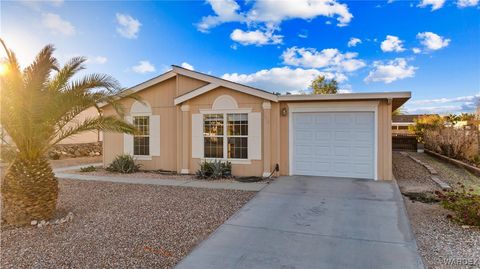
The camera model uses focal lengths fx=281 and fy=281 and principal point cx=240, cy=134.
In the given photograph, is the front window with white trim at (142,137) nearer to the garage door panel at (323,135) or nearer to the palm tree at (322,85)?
the garage door panel at (323,135)

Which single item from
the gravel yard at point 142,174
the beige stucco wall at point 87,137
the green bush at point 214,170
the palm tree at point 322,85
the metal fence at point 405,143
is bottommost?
the gravel yard at point 142,174

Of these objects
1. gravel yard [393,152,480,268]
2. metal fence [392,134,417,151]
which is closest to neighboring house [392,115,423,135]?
metal fence [392,134,417,151]

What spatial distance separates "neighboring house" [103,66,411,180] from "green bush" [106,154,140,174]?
410 millimetres

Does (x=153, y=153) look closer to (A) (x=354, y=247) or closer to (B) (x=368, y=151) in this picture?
(B) (x=368, y=151)

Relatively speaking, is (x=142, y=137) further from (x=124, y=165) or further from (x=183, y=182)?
(x=183, y=182)

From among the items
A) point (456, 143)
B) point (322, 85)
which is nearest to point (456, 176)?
point (456, 143)

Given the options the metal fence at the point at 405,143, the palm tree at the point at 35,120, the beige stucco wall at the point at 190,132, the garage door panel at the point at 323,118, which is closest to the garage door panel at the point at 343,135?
the garage door panel at the point at 323,118

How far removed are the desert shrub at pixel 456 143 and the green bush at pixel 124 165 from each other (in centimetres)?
1387

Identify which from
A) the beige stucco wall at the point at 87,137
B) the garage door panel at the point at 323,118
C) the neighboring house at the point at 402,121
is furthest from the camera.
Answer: the neighboring house at the point at 402,121

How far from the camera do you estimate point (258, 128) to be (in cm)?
966

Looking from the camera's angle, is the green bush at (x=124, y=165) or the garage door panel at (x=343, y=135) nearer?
the garage door panel at (x=343, y=135)

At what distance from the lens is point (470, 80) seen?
1811 cm

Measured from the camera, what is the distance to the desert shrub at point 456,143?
12332 millimetres

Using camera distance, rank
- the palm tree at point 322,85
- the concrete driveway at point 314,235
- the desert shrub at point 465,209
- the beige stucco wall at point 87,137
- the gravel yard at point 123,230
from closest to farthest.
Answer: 1. the concrete driveway at point 314,235
2. the gravel yard at point 123,230
3. the desert shrub at point 465,209
4. the beige stucco wall at point 87,137
5. the palm tree at point 322,85
